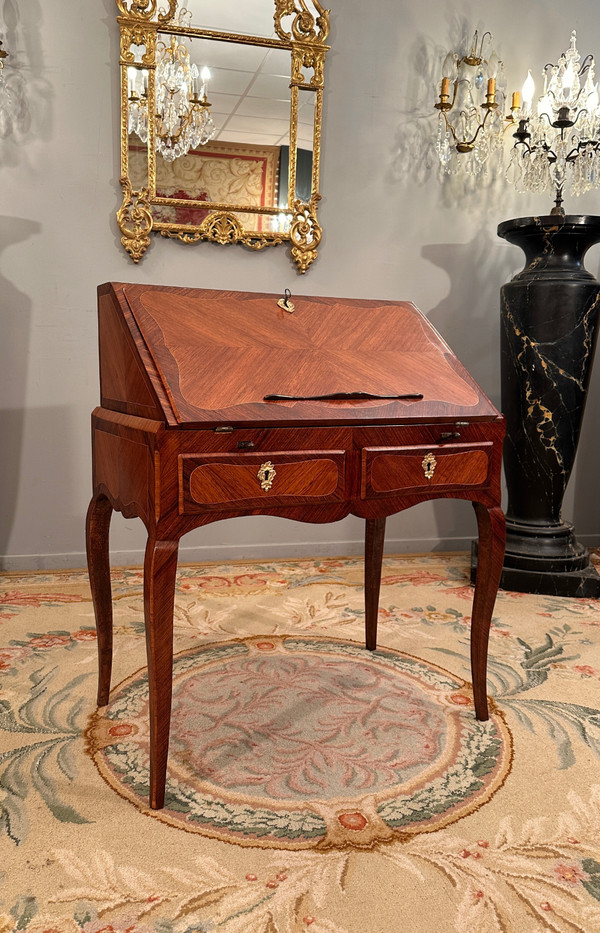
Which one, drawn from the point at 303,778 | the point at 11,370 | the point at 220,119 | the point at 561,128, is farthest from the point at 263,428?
the point at 561,128

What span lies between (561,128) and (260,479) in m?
2.55

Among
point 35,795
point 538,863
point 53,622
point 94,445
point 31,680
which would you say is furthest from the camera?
point 53,622

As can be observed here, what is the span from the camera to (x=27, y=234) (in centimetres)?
337

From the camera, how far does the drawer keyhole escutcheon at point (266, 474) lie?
171 cm

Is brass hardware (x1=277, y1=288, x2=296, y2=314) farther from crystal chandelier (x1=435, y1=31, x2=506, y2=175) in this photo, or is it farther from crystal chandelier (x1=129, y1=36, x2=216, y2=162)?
crystal chandelier (x1=435, y1=31, x2=506, y2=175)

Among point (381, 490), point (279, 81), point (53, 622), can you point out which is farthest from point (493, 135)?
point (53, 622)

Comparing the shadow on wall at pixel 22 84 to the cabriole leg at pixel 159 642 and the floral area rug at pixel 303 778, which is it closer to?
the floral area rug at pixel 303 778

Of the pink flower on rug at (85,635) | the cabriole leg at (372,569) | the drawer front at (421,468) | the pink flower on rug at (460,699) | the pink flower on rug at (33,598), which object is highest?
the drawer front at (421,468)

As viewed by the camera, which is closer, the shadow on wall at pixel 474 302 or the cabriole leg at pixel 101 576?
the cabriole leg at pixel 101 576

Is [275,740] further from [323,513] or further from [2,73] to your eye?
[2,73]

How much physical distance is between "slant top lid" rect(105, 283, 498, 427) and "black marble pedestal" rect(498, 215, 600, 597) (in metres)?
1.37

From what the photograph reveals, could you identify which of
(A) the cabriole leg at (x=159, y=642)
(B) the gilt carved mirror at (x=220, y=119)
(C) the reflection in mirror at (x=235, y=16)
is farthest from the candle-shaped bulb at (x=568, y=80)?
(A) the cabriole leg at (x=159, y=642)

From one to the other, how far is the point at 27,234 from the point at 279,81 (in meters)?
1.42

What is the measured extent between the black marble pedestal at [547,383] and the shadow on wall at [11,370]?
2280 millimetres
